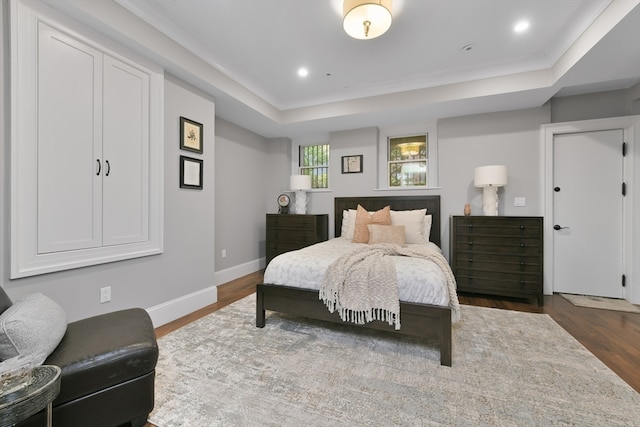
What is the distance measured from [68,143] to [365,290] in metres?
2.45

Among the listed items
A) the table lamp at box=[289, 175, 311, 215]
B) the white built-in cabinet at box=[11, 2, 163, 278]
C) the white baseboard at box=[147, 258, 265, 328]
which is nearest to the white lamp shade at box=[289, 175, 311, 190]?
the table lamp at box=[289, 175, 311, 215]

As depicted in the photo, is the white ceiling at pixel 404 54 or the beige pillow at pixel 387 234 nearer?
the white ceiling at pixel 404 54

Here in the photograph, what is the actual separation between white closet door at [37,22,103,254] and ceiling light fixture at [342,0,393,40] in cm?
199

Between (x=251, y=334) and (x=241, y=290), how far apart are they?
1.39 metres

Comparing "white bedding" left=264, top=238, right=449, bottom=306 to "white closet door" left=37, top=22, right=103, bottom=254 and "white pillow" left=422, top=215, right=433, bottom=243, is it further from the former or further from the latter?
"white closet door" left=37, top=22, right=103, bottom=254

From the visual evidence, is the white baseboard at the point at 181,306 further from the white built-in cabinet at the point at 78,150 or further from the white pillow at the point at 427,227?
the white pillow at the point at 427,227

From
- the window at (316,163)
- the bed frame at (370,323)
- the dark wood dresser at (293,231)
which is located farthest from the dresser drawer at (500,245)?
the window at (316,163)

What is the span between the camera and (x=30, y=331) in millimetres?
1165

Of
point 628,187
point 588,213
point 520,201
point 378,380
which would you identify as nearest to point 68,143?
point 378,380

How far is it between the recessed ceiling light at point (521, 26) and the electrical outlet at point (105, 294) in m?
4.18

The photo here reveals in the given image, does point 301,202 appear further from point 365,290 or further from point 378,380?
point 378,380

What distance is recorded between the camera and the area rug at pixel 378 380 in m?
1.44

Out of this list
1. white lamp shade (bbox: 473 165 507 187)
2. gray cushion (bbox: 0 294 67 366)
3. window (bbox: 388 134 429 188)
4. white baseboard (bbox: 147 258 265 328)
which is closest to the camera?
gray cushion (bbox: 0 294 67 366)

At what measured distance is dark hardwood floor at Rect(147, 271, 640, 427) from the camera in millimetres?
1965
